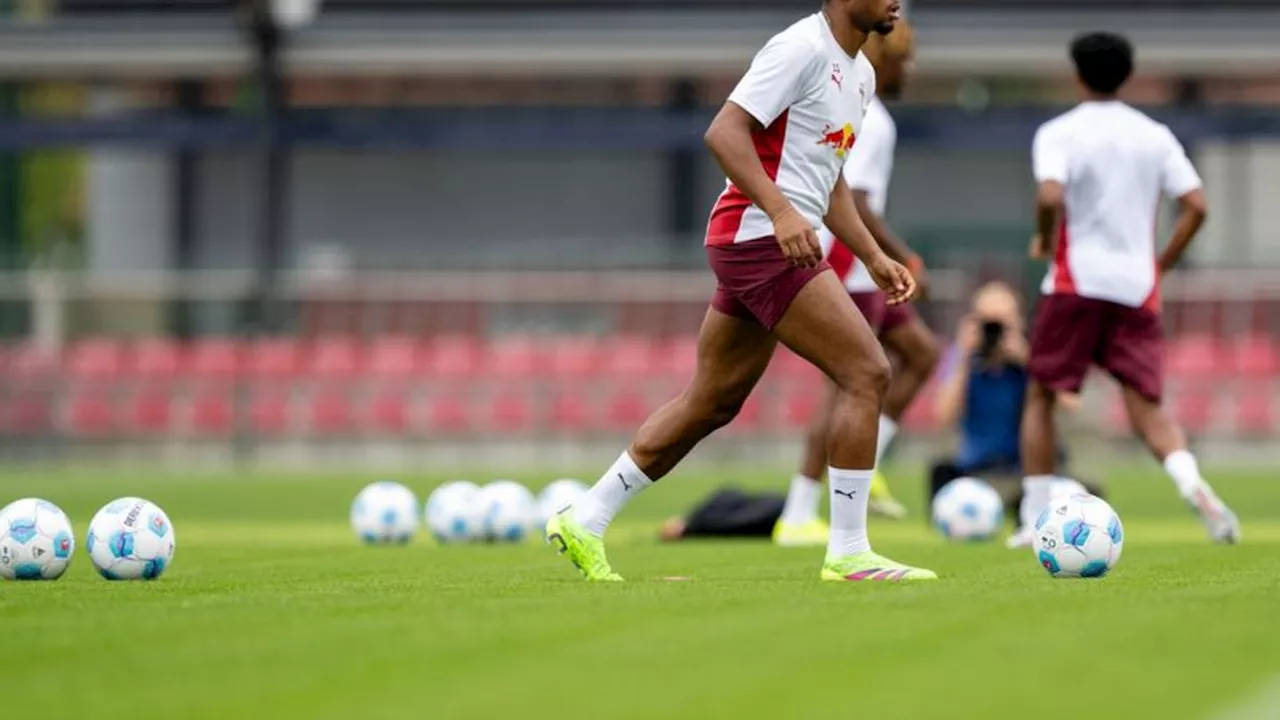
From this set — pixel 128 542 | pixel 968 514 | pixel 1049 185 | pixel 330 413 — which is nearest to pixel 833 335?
pixel 128 542

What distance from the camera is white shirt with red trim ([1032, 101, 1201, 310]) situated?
12039 millimetres

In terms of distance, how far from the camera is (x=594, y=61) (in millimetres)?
33062

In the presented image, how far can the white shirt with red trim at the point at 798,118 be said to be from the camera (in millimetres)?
8969

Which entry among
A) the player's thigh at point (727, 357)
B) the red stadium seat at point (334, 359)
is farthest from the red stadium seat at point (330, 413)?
the player's thigh at point (727, 357)

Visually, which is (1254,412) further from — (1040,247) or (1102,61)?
(1040,247)

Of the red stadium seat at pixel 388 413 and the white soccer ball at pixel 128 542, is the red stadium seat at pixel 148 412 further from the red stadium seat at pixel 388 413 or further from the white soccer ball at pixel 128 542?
the white soccer ball at pixel 128 542

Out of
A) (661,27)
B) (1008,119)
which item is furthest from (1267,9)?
(661,27)

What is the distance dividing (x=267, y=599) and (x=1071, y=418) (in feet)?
54.4

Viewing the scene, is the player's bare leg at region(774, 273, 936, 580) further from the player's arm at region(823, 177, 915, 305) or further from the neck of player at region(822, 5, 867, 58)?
the neck of player at region(822, 5, 867, 58)

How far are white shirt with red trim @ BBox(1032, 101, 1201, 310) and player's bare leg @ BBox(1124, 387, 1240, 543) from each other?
0.50m

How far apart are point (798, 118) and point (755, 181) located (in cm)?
51

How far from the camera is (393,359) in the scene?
2838 centimetres

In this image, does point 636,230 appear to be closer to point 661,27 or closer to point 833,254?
point 661,27

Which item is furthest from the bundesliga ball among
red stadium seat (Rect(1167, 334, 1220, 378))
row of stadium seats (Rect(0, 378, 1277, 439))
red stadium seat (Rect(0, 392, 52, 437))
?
red stadium seat (Rect(0, 392, 52, 437))
